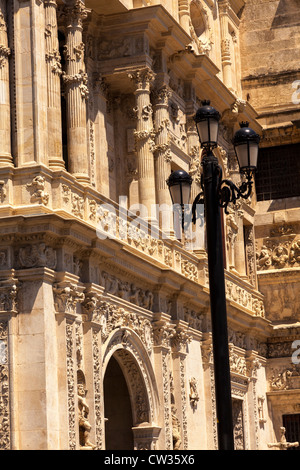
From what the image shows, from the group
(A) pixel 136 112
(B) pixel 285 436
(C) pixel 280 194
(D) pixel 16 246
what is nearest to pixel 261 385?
(B) pixel 285 436

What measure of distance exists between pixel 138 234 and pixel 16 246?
166 inches

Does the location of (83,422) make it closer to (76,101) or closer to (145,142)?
(76,101)

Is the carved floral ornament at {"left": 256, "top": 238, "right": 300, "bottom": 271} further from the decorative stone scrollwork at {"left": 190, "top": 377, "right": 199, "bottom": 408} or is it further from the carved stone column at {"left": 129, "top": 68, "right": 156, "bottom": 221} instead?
the carved stone column at {"left": 129, "top": 68, "right": 156, "bottom": 221}

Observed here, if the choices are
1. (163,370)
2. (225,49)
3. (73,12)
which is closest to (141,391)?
(163,370)

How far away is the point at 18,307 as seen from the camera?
1928 cm

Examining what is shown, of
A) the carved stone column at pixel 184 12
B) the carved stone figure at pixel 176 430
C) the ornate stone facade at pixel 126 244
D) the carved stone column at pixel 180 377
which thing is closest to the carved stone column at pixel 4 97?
the ornate stone facade at pixel 126 244

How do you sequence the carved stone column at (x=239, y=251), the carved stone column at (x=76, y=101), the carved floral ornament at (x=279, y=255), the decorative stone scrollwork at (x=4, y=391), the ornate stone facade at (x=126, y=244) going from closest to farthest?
the decorative stone scrollwork at (x=4, y=391)
the ornate stone facade at (x=126, y=244)
the carved stone column at (x=76, y=101)
the carved stone column at (x=239, y=251)
the carved floral ornament at (x=279, y=255)

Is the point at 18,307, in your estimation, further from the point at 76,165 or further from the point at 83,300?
the point at 76,165

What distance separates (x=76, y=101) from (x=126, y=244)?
2605mm

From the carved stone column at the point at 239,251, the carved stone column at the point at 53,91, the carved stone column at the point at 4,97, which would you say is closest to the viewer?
the carved stone column at the point at 4,97

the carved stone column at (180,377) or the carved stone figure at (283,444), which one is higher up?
the carved stone column at (180,377)

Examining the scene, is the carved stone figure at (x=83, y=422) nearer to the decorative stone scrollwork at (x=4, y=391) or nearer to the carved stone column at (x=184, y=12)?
the decorative stone scrollwork at (x=4, y=391)

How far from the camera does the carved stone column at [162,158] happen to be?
2509cm

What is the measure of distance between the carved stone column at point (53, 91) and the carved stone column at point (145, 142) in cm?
379
